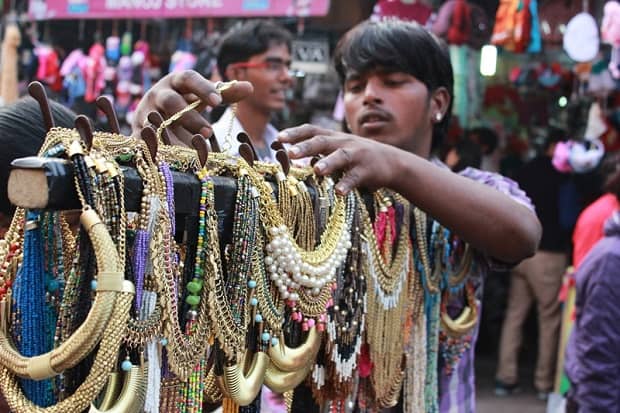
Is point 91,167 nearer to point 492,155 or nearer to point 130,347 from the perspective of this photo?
point 130,347

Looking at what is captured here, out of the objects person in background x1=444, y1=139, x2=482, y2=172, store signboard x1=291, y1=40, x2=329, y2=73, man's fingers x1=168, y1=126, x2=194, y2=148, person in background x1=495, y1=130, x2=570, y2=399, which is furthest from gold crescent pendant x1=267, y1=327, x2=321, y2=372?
person in background x1=495, y1=130, x2=570, y2=399

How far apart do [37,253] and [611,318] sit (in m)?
2.33

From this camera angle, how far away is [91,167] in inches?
34.3

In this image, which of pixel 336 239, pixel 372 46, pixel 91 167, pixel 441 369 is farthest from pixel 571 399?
pixel 91 167

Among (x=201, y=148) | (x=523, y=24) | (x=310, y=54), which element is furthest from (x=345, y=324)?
(x=310, y=54)

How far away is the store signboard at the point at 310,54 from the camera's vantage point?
5137mm

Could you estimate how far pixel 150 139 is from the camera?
0.98m

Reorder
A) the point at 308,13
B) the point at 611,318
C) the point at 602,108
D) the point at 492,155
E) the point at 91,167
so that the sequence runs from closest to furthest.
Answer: the point at 91,167 < the point at 611,318 < the point at 308,13 < the point at 602,108 < the point at 492,155

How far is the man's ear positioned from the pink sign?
2.73 metres

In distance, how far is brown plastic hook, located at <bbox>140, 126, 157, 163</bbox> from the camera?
0.97 metres

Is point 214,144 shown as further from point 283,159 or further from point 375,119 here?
point 375,119

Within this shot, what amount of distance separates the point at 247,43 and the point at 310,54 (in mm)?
1425

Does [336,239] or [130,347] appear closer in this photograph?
[130,347]

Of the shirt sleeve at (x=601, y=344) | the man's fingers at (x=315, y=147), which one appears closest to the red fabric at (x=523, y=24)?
the shirt sleeve at (x=601, y=344)
